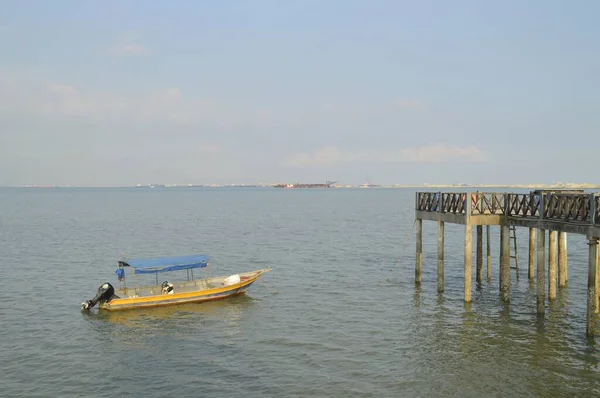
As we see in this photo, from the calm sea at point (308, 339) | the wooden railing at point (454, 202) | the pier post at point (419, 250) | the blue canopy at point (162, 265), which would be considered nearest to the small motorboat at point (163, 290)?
the blue canopy at point (162, 265)

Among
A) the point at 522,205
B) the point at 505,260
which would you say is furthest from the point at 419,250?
the point at 522,205

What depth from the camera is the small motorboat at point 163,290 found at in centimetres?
2884

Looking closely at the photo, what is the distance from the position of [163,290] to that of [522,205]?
18.9 metres

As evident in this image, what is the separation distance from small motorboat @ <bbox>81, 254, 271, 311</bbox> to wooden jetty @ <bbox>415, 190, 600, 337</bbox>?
1124 cm

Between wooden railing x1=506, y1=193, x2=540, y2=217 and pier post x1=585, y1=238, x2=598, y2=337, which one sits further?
wooden railing x1=506, y1=193, x2=540, y2=217

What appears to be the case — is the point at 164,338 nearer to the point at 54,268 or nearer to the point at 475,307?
the point at 475,307

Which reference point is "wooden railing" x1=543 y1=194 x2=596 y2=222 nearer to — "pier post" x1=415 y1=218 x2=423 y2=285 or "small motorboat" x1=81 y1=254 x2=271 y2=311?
"pier post" x1=415 y1=218 x2=423 y2=285

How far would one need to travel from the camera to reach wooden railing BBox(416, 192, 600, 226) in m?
21.2

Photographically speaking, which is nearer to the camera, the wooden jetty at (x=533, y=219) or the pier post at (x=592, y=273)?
the pier post at (x=592, y=273)

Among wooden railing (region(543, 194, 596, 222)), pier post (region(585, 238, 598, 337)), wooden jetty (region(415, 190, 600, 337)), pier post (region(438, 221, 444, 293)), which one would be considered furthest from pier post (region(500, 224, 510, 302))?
pier post (region(585, 238, 598, 337))

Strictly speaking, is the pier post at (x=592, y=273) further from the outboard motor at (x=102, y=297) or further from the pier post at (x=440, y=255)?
the outboard motor at (x=102, y=297)

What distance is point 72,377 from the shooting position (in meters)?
19.8

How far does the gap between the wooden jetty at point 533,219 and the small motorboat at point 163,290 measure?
11.2 meters

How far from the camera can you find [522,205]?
83.3 feet
